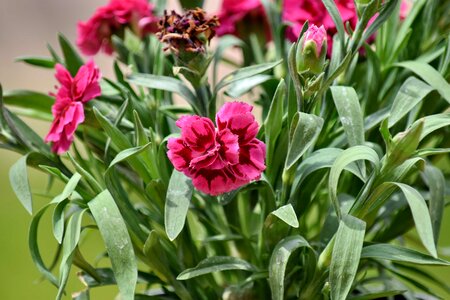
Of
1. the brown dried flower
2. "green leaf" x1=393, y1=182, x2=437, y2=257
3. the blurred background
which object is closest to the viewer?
"green leaf" x1=393, y1=182, x2=437, y2=257

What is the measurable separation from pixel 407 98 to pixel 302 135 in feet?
0.42

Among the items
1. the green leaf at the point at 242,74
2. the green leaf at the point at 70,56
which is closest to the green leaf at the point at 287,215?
the green leaf at the point at 242,74

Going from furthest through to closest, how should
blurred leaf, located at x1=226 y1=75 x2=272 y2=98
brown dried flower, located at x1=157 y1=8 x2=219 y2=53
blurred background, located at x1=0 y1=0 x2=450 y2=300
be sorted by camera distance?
blurred background, located at x1=0 y1=0 x2=450 y2=300
blurred leaf, located at x1=226 y1=75 x2=272 y2=98
brown dried flower, located at x1=157 y1=8 x2=219 y2=53

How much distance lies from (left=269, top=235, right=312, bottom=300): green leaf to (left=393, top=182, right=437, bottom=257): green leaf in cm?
10

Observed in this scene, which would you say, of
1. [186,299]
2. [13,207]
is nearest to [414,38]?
[186,299]

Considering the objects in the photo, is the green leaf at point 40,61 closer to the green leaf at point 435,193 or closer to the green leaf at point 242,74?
the green leaf at point 242,74

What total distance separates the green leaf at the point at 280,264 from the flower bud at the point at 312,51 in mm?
142

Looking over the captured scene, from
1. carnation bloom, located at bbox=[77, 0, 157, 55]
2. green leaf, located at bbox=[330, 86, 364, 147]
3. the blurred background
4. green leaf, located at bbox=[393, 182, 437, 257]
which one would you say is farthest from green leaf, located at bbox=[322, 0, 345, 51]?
the blurred background

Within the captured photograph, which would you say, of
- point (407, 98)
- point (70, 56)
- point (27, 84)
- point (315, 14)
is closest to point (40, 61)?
point (70, 56)

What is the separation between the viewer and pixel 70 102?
29.2 inches

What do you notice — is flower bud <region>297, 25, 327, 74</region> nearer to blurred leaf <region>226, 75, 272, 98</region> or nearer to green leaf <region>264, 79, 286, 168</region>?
green leaf <region>264, 79, 286, 168</region>

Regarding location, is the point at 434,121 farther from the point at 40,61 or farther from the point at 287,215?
the point at 40,61

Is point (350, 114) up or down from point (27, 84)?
up

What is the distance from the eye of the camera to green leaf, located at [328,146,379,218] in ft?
2.00
